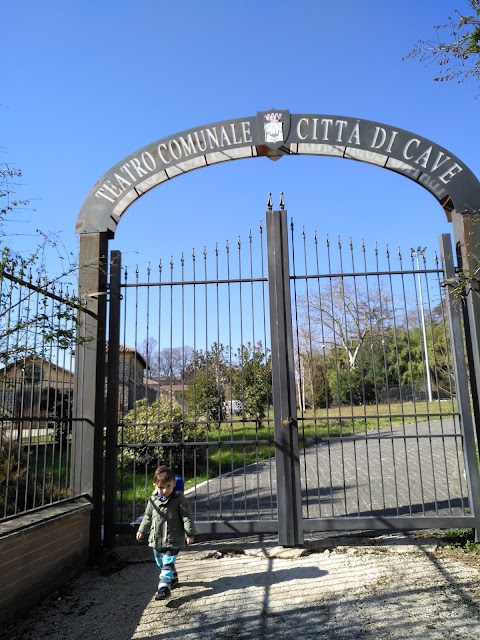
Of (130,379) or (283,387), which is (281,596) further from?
(130,379)

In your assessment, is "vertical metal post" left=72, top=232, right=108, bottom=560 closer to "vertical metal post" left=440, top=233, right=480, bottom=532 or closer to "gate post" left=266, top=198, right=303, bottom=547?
"gate post" left=266, top=198, right=303, bottom=547

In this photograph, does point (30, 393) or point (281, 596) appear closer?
point (281, 596)

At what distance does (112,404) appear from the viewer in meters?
5.68

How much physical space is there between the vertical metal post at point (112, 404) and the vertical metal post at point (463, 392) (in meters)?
3.80

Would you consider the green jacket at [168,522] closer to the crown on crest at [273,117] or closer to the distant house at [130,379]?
the distant house at [130,379]

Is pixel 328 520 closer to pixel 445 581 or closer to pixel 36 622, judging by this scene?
pixel 445 581

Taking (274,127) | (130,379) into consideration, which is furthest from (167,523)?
(274,127)

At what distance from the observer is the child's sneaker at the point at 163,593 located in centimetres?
429

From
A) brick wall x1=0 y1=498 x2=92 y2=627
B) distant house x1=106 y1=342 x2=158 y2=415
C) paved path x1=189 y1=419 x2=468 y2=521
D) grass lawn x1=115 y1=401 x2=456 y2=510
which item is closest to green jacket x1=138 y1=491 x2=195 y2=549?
grass lawn x1=115 y1=401 x2=456 y2=510

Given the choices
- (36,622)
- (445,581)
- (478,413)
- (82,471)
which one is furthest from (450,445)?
(36,622)

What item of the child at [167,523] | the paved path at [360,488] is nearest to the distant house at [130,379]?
the child at [167,523]

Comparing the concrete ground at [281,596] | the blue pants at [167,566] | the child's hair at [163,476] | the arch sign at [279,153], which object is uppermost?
the arch sign at [279,153]

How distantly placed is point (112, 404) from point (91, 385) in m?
0.34

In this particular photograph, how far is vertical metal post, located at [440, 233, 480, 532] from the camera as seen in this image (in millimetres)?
5273
